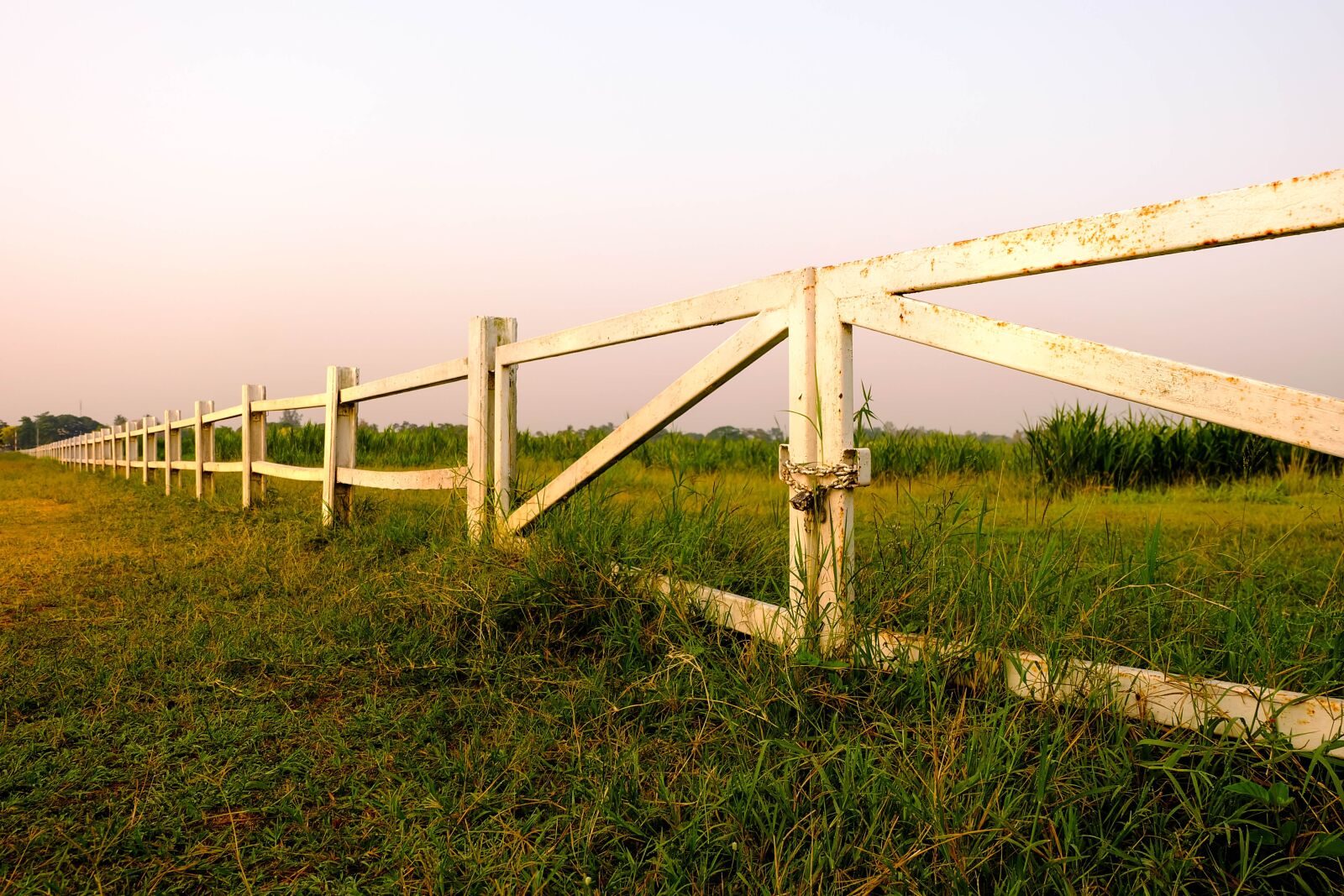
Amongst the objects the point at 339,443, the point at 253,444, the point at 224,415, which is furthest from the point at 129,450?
the point at 339,443

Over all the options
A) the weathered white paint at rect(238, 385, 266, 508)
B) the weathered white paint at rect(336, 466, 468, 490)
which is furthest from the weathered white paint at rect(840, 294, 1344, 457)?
the weathered white paint at rect(238, 385, 266, 508)

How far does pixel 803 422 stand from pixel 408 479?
3.24 m

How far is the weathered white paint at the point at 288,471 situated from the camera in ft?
21.8

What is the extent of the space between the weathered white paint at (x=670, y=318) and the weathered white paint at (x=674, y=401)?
0.08m

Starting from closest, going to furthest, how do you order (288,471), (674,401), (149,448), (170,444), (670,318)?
(674,401)
(670,318)
(288,471)
(170,444)
(149,448)

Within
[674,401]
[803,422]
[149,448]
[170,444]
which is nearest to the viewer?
[803,422]

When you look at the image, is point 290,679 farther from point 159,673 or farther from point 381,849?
point 381,849

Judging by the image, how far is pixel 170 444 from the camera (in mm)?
11820

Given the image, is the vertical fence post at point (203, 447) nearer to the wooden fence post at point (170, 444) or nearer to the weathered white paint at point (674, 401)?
the wooden fence post at point (170, 444)

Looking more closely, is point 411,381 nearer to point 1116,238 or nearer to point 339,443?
point 339,443

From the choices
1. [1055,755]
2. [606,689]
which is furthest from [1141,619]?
[606,689]

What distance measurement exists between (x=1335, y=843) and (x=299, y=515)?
6.74 meters

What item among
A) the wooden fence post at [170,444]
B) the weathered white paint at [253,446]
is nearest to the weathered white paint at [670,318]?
the weathered white paint at [253,446]

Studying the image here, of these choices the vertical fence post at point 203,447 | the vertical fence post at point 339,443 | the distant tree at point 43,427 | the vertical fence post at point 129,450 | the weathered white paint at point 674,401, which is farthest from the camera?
the distant tree at point 43,427
